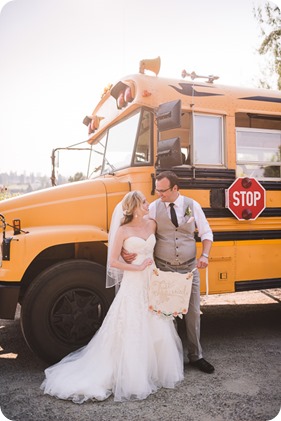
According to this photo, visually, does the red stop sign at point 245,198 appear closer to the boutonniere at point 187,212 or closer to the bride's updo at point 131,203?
the boutonniere at point 187,212

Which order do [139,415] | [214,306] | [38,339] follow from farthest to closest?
[214,306]
[38,339]
[139,415]

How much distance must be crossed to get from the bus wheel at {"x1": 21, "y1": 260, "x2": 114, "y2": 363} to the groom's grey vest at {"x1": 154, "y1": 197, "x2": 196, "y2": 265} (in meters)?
0.57

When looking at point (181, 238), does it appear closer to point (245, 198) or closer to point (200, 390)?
point (245, 198)

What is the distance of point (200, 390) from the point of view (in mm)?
3025

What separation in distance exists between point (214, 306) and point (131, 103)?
3.49 meters

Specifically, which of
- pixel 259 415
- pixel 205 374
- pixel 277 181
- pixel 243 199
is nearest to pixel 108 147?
pixel 243 199

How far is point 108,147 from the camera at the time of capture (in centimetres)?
439

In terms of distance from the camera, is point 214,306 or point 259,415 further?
point 214,306

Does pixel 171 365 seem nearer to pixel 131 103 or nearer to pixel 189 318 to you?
pixel 189 318

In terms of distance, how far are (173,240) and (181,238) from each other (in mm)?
71

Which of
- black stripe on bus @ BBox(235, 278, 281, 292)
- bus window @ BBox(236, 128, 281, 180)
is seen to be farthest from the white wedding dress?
bus window @ BBox(236, 128, 281, 180)

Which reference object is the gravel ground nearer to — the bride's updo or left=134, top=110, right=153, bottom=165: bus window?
the bride's updo

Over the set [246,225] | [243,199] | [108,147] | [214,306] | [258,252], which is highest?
[108,147]

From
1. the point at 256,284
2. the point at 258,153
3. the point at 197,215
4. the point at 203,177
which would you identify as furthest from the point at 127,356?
the point at 258,153
